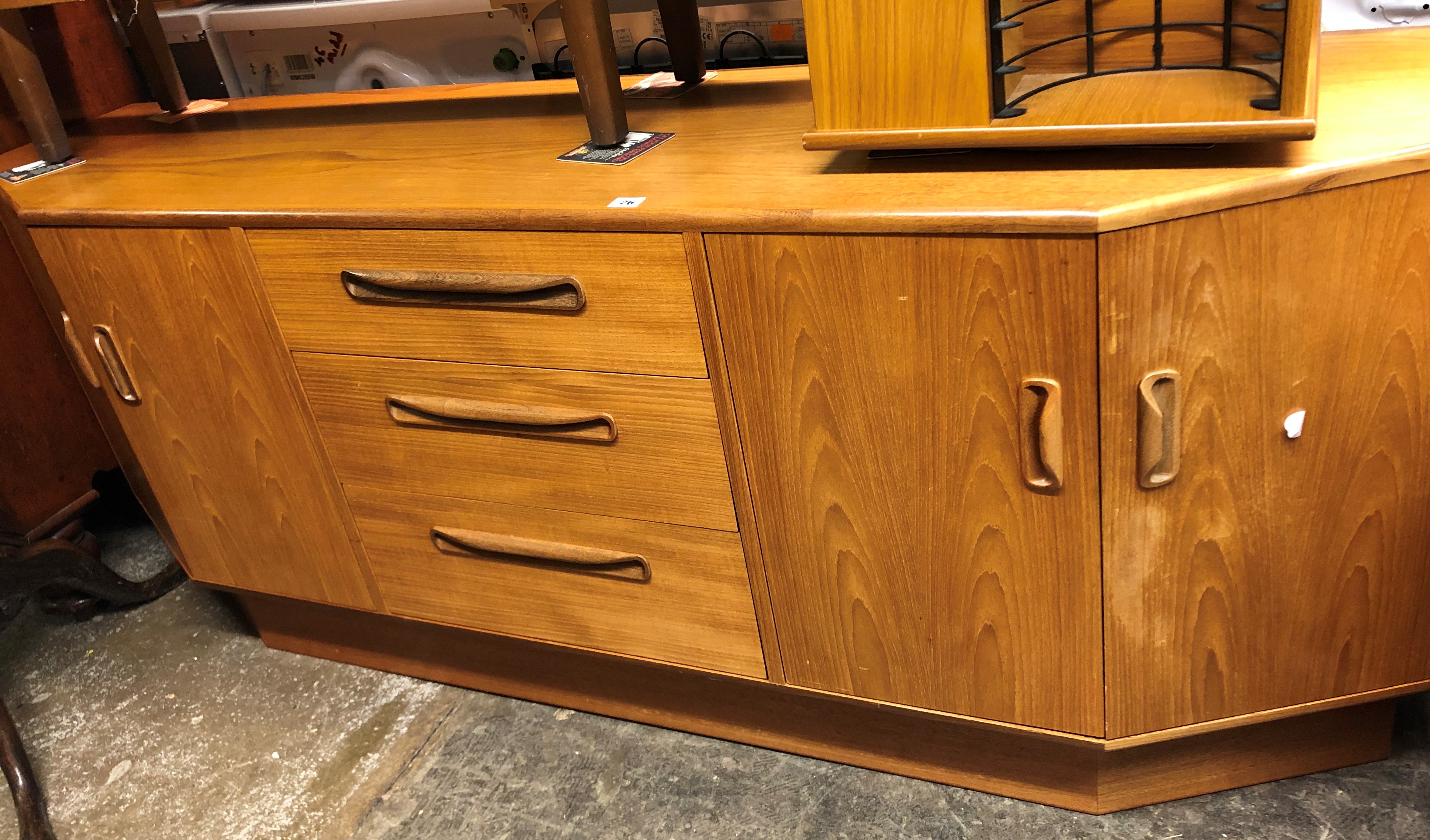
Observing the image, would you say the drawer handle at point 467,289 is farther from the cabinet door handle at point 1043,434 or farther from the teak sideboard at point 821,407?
the cabinet door handle at point 1043,434

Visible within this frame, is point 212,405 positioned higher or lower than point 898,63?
lower

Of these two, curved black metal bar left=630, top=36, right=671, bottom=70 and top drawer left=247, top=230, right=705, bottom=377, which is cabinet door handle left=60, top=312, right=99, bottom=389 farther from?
curved black metal bar left=630, top=36, right=671, bottom=70

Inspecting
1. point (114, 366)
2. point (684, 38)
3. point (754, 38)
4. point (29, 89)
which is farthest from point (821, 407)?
point (29, 89)

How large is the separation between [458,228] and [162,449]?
26.5 inches

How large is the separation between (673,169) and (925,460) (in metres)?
0.39

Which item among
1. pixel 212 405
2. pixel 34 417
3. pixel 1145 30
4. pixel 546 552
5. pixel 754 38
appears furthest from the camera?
pixel 34 417

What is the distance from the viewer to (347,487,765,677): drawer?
121 centimetres

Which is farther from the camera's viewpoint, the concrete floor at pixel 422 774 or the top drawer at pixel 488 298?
the concrete floor at pixel 422 774

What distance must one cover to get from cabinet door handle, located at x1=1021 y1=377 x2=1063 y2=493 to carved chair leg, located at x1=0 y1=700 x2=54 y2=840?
4.44ft

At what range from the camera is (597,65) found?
1160 millimetres

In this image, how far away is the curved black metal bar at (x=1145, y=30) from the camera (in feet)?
2.85

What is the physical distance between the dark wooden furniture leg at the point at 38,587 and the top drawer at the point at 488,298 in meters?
0.68

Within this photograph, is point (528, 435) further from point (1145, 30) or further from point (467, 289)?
point (1145, 30)

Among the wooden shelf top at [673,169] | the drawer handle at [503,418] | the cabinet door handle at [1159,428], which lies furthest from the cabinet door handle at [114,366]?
the cabinet door handle at [1159,428]
